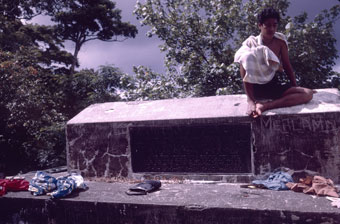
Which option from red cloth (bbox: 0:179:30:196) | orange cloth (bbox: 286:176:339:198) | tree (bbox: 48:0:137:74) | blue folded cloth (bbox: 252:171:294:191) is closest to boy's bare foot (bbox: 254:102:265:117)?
blue folded cloth (bbox: 252:171:294:191)

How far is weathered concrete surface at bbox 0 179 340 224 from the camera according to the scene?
278 cm

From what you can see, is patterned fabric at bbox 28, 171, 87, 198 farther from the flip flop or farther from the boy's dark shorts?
the boy's dark shorts

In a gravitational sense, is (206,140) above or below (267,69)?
below

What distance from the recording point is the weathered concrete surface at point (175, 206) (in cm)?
278

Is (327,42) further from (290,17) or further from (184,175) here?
(184,175)

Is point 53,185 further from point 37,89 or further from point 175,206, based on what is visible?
point 37,89

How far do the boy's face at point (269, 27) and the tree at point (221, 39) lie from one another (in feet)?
10.9

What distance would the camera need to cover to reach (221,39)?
341 inches

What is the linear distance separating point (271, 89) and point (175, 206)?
2184 mm

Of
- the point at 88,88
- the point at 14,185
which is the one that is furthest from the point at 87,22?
the point at 14,185

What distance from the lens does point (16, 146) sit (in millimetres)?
8531

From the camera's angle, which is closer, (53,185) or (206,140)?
(53,185)

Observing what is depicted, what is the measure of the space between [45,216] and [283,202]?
115 inches

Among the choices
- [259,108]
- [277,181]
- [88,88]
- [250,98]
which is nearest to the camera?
[277,181]
